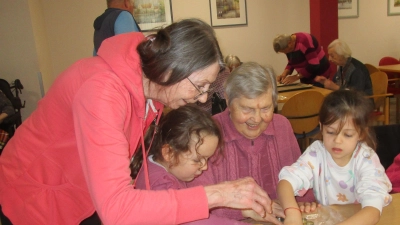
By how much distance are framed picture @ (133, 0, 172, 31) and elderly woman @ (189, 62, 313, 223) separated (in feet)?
14.0

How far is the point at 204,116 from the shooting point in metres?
1.55

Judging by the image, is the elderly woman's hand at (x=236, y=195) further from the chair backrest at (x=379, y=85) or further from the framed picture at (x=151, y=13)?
Answer: the framed picture at (x=151, y=13)

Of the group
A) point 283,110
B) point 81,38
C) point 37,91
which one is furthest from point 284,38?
point 37,91

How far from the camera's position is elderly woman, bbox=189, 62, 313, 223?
1.70 m

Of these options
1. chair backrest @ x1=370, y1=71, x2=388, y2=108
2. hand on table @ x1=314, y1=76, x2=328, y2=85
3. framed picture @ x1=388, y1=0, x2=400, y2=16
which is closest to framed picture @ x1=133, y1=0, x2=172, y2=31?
hand on table @ x1=314, y1=76, x2=328, y2=85

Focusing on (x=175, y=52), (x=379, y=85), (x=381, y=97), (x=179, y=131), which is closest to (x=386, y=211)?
(x=179, y=131)

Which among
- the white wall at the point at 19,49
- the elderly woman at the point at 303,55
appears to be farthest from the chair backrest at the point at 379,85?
the white wall at the point at 19,49

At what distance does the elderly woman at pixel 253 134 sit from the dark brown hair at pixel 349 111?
0.84 ft

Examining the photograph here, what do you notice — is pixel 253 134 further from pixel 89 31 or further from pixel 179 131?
pixel 89 31

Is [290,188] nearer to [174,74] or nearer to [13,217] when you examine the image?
[174,74]

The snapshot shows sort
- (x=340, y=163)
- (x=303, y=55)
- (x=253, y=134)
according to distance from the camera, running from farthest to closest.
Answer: (x=303, y=55) < (x=253, y=134) < (x=340, y=163)

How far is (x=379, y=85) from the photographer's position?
4426 mm

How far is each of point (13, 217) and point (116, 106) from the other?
0.65 m

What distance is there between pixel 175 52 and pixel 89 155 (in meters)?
0.39
